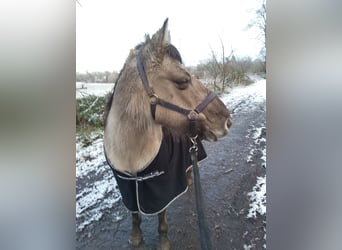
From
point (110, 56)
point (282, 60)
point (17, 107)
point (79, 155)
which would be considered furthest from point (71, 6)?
point (282, 60)

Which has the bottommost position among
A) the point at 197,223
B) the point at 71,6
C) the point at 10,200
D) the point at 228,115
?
the point at 197,223

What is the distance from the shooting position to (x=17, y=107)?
116 cm

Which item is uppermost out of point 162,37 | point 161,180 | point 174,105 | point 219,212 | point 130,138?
point 162,37

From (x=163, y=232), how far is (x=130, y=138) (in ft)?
1.22

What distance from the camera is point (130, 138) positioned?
1.20 m

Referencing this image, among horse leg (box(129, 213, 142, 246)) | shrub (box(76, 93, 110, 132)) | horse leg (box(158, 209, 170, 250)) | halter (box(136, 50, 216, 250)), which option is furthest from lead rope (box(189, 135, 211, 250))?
shrub (box(76, 93, 110, 132))

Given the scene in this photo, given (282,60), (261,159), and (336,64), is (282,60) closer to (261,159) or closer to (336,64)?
(336,64)

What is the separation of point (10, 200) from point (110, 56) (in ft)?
2.07

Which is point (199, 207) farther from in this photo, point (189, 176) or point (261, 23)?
point (261, 23)

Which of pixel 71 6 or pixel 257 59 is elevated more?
pixel 71 6

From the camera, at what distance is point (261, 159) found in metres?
1.23

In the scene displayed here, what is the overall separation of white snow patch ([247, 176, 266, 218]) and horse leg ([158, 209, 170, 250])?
12.6 inches

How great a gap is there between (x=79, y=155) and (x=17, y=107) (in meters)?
0.28

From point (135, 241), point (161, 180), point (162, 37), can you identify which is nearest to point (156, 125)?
point (161, 180)
